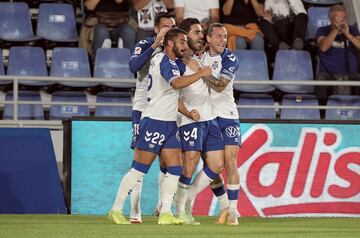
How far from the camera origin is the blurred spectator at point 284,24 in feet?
62.8

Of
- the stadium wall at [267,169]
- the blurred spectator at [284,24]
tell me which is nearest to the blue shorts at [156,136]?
the stadium wall at [267,169]

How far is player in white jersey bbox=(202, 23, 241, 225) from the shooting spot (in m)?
13.5

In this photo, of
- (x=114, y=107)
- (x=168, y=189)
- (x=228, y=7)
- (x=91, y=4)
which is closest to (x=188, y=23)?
(x=168, y=189)

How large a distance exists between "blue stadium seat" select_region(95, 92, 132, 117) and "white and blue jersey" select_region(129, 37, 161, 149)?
176 inches

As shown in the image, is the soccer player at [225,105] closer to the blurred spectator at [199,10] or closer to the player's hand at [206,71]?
the player's hand at [206,71]

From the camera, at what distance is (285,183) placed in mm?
16328

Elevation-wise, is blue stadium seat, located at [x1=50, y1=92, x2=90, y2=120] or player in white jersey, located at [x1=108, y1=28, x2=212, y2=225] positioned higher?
player in white jersey, located at [x1=108, y1=28, x2=212, y2=225]

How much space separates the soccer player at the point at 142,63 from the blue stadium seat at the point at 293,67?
5.69 meters

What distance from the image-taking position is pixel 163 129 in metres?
12.8

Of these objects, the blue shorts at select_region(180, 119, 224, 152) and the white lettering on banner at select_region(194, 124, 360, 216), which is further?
the white lettering on banner at select_region(194, 124, 360, 216)

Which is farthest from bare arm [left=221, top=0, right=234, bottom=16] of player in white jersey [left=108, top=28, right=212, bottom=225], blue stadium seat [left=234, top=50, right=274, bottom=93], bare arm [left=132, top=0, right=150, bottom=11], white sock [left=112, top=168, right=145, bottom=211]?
white sock [left=112, top=168, right=145, bottom=211]

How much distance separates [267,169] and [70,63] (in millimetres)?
3853

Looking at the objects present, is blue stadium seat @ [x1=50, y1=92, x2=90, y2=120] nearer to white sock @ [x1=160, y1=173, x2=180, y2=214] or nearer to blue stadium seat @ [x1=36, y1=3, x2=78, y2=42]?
blue stadium seat @ [x1=36, y1=3, x2=78, y2=42]

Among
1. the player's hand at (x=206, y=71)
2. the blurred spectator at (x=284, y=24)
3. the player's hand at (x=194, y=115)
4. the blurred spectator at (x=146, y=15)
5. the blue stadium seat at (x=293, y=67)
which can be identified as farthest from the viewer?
the blurred spectator at (x=284, y=24)
